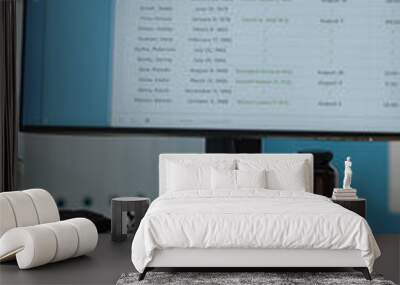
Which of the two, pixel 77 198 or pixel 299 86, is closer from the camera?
pixel 299 86

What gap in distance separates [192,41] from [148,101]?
646mm

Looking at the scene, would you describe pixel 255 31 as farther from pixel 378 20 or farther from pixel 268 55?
pixel 378 20

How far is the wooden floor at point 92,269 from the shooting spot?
3484 millimetres

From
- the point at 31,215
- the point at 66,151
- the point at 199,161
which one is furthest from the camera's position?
the point at 66,151

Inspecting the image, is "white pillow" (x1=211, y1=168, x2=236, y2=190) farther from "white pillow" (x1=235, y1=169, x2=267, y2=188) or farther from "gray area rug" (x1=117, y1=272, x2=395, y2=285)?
"gray area rug" (x1=117, y1=272, x2=395, y2=285)

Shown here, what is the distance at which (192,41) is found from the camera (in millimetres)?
5289

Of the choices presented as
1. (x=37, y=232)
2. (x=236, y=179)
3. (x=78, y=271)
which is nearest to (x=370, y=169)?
(x=236, y=179)

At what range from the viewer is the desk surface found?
11.4 feet

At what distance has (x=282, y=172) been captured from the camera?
481 cm

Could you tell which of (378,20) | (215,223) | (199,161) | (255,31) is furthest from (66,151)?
(378,20)

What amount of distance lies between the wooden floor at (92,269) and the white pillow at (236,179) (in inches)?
33.3

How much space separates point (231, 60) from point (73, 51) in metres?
1.39

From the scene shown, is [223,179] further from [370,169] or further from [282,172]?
[370,169]

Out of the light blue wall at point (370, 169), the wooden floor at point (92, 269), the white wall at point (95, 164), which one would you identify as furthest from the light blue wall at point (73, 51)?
the light blue wall at point (370, 169)
